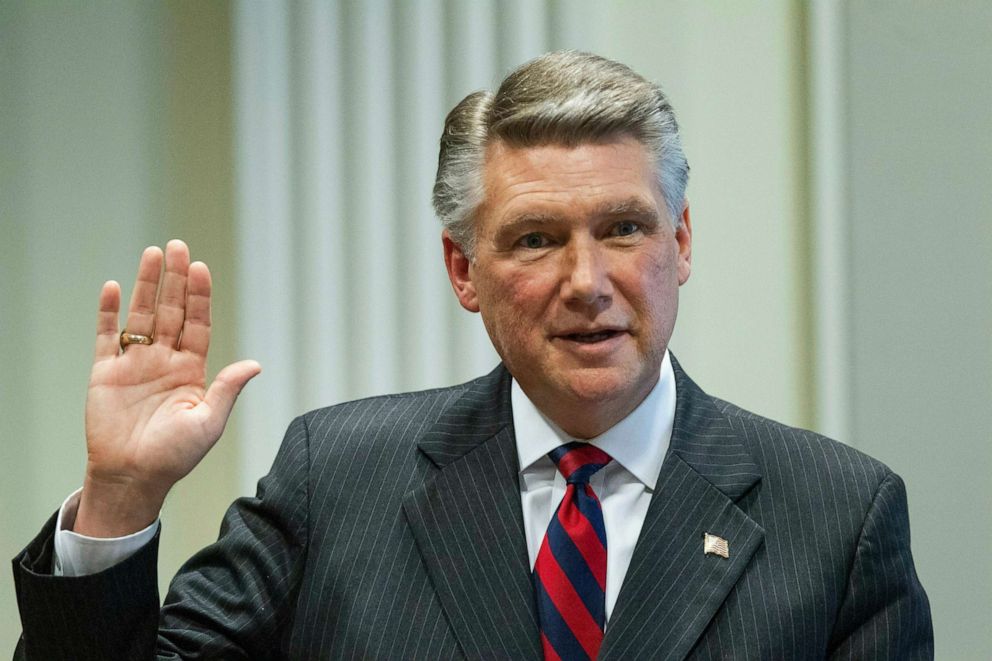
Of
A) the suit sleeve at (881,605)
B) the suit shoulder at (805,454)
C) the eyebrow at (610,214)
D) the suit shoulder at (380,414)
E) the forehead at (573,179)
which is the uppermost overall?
the forehead at (573,179)

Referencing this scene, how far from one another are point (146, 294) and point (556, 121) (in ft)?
1.97

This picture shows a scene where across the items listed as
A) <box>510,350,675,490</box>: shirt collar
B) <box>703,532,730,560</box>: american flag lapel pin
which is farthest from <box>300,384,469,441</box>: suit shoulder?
<box>703,532,730,560</box>: american flag lapel pin

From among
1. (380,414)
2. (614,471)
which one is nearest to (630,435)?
(614,471)

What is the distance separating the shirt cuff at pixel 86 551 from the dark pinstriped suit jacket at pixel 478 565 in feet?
A: 0.05

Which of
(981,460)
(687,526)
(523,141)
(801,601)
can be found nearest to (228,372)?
(523,141)

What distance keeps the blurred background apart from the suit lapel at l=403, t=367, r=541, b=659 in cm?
111

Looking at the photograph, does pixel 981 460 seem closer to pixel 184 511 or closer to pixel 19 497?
pixel 184 511

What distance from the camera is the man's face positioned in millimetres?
1701

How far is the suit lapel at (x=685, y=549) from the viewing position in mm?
1639

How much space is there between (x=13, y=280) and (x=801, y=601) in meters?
2.17

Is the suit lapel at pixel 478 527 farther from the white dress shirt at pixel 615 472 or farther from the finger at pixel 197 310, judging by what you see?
the finger at pixel 197 310

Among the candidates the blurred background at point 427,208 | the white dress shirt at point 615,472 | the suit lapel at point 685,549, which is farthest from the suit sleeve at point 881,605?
the blurred background at point 427,208

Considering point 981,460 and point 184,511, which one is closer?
point 981,460

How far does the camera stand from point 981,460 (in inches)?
112
